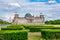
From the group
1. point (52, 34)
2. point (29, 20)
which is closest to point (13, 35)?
point (52, 34)

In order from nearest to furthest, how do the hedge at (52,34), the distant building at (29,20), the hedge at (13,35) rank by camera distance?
the hedge at (13,35) → the hedge at (52,34) → the distant building at (29,20)

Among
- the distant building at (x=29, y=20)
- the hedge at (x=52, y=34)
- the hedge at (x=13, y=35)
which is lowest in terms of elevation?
the distant building at (x=29, y=20)

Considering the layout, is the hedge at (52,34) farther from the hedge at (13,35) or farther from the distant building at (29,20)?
the distant building at (29,20)

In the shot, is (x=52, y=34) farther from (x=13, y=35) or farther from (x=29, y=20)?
(x=29, y=20)

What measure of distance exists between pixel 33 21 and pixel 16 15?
12321mm

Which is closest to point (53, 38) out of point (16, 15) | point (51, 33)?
point (51, 33)

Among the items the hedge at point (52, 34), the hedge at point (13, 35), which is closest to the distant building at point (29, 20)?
the hedge at point (52, 34)

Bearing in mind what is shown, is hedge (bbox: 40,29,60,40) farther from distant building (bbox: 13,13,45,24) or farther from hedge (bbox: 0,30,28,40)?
distant building (bbox: 13,13,45,24)

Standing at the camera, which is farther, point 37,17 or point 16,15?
point 37,17

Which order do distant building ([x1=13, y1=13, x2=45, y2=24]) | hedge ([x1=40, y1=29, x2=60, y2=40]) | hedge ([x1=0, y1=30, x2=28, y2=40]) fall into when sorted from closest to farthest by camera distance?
1. hedge ([x1=0, y1=30, x2=28, y2=40])
2. hedge ([x1=40, y1=29, x2=60, y2=40])
3. distant building ([x1=13, y1=13, x2=45, y2=24])

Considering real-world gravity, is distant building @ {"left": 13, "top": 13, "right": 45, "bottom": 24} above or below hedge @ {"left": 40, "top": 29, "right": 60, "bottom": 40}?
below

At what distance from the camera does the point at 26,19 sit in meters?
105

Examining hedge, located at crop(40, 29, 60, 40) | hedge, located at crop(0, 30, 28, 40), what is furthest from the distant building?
hedge, located at crop(0, 30, 28, 40)

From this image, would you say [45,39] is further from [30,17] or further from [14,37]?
[30,17]
